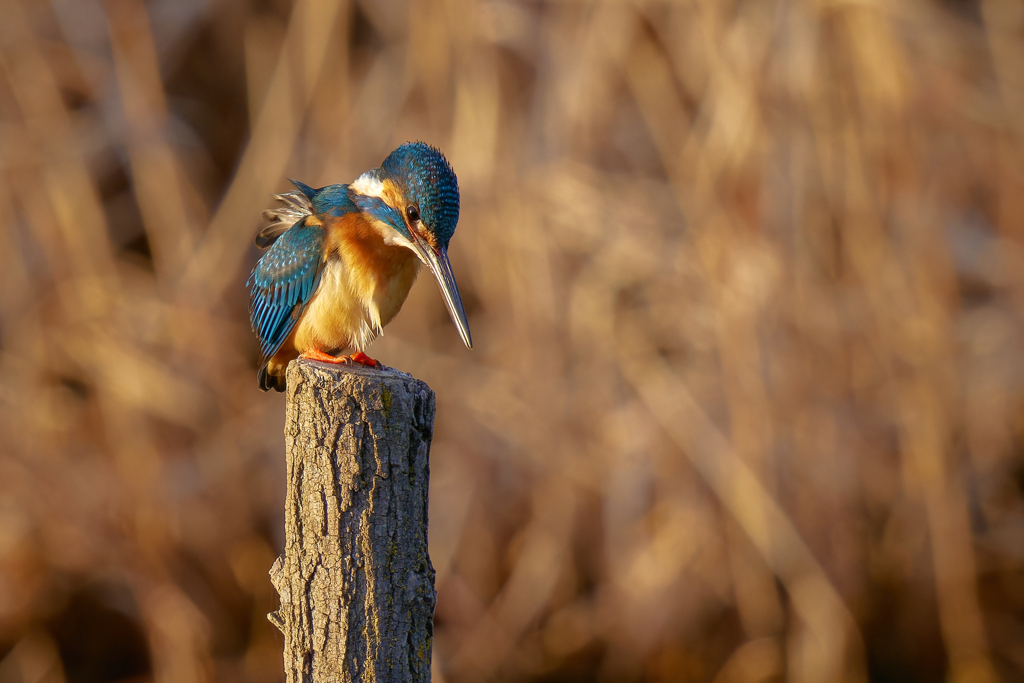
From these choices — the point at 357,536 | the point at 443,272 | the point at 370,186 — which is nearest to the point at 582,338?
the point at 370,186

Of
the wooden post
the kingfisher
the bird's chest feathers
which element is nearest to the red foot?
the kingfisher

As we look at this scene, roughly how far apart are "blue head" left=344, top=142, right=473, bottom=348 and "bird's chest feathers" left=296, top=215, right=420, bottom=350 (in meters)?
0.05

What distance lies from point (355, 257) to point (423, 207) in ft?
0.86

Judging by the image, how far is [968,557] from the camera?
4.54m

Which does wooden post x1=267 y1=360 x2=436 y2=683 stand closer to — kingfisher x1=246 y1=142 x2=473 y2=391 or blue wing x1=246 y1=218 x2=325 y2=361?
kingfisher x1=246 y1=142 x2=473 y2=391

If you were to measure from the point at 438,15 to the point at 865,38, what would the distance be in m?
1.91

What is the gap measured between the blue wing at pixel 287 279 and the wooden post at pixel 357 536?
74 centimetres

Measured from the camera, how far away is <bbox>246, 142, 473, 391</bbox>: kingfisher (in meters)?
2.17

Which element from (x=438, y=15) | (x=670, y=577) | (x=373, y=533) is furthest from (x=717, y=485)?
(x=373, y=533)

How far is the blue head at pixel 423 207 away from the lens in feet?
7.04

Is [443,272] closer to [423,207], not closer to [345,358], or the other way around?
[423,207]

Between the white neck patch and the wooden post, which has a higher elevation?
the white neck patch

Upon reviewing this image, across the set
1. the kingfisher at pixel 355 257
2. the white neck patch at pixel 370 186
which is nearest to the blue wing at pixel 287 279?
the kingfisher at pixel 355 257

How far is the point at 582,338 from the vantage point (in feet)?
15.1
